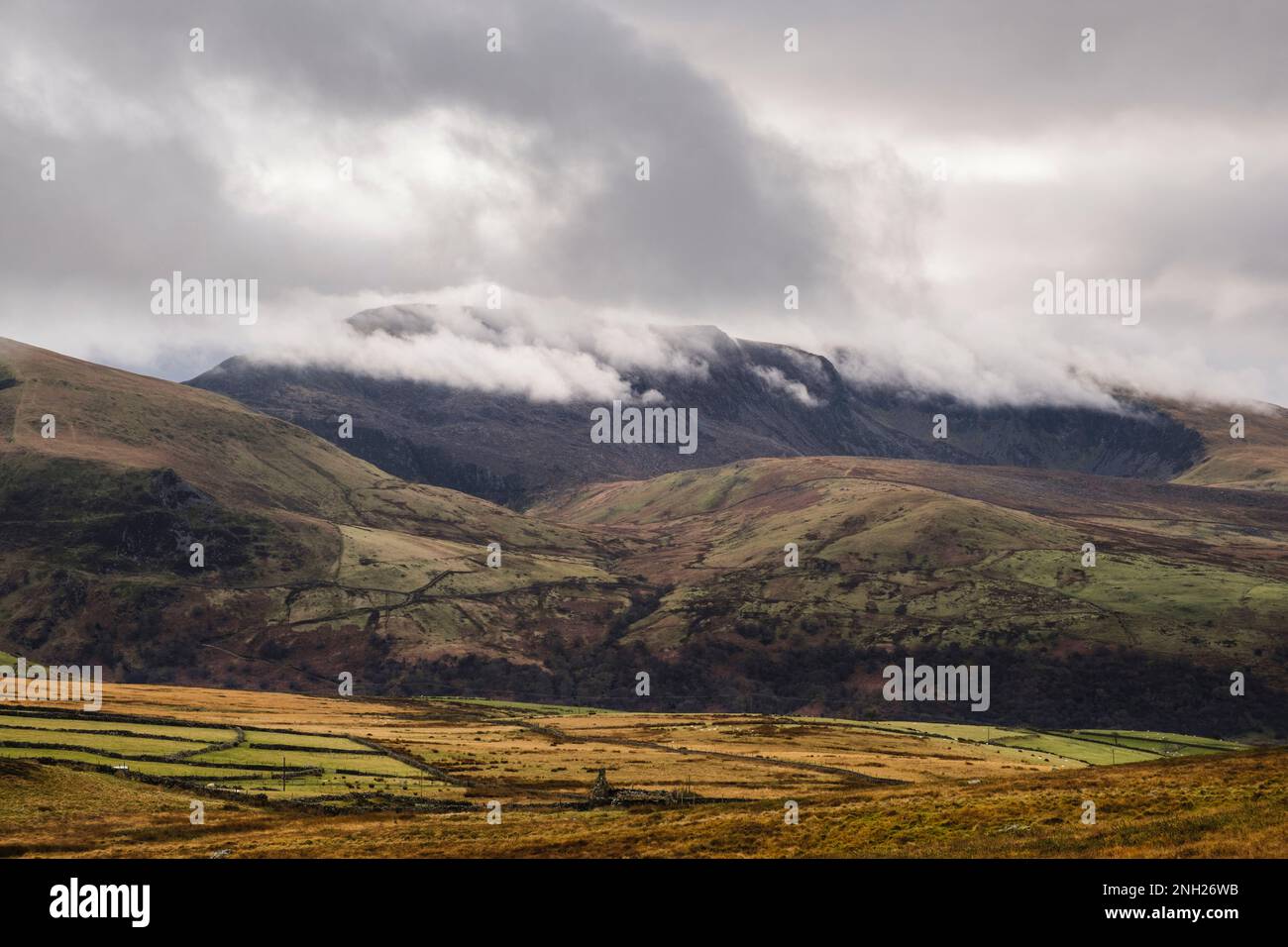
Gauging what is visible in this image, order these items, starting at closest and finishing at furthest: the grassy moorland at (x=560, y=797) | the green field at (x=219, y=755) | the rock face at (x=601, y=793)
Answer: the grassy moorland at (x=560, y=797)
the rock face at (x=601, y=793)
the green field at (x=219, y=755)

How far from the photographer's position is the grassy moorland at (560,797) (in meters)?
60.2

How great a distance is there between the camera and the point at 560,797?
9544 cm

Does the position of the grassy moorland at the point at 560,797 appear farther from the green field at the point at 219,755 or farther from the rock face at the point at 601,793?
the rock face at the point at 601,793

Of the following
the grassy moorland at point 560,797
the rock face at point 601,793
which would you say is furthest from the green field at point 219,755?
the rock face at point 601,793

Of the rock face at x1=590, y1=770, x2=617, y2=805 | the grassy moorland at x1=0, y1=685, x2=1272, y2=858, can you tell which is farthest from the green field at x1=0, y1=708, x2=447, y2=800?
the rock face at x1=590, y1=770, x2=617, y2=805

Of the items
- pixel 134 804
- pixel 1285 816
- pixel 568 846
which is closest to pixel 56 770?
pixel 134 804

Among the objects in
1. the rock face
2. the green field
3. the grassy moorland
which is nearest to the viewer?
the grassy moorland

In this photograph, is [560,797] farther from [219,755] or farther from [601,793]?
[219,755]

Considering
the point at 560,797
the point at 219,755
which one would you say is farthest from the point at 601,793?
the point at 219,755

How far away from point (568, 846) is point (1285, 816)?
36772 mm

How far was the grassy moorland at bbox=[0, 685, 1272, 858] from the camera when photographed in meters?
60.2

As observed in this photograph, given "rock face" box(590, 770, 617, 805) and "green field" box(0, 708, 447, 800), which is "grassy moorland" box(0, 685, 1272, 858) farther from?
"rock face" box(590, 770, 617, 805)
